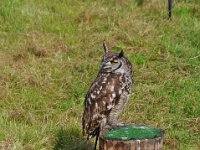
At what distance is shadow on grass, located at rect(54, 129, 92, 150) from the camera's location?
6.38 metres

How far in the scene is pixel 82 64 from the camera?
29.0ft

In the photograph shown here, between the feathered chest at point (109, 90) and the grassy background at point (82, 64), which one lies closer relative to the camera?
the feathered chest at point (109, 90)

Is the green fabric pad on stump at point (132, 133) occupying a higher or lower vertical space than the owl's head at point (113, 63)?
lower

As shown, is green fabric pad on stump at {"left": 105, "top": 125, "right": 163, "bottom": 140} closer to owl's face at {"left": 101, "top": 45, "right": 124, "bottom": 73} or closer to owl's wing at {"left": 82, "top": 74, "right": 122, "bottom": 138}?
owl's wing at {"left": 82, "top": 74, "right": 122, "bottom": 138}

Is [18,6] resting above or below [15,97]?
above

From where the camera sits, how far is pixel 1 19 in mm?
10320

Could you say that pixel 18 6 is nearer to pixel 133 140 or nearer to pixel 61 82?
pixel 61 82

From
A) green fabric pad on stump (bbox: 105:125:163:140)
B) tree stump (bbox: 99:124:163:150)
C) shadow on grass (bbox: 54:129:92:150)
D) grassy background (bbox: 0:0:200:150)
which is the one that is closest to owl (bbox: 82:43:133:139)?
green fabric pad on stump (bbox: 105:125:163:140)

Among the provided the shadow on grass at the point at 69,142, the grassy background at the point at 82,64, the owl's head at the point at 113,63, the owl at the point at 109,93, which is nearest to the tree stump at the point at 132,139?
the owl at the point at 109,93

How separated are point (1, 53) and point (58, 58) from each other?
95cm

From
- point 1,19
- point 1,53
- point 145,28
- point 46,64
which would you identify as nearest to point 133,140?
point 46,64

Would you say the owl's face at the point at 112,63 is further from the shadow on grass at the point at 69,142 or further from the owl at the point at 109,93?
the shadow on grass at the point at 69,142

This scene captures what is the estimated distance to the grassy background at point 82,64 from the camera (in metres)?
6.74

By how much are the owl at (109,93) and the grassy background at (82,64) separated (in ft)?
2.31
